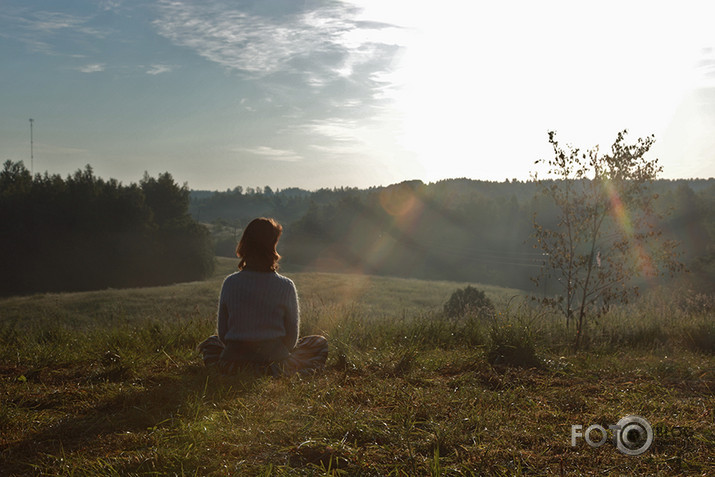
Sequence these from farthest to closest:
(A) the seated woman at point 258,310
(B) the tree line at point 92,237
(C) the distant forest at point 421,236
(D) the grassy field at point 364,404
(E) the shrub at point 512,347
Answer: (C) the distant forest at point 421,236, (B) the tree line at point 92,237, (E) the shrub at point 512,347, (A) the seated woman at point 258,310, (D) the grassy field at point 364,404

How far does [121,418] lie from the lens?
12.1 ft

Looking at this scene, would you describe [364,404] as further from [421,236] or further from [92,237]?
[421,236]

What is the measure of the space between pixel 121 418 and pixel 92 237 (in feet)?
196

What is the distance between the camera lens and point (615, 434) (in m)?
3.16

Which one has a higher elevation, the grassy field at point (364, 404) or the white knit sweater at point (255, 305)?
the white knit sweater at point (255, 305)

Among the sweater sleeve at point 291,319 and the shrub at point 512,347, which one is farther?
the shrub at point 512,347

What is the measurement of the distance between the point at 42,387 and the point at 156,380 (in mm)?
1014

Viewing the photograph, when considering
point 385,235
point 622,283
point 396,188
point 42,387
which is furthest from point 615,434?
point 396,188

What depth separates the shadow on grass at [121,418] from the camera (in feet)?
9.77

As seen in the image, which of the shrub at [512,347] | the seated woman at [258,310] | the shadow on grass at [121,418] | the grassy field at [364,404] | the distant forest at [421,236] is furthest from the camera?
the distant forest at [421,236]

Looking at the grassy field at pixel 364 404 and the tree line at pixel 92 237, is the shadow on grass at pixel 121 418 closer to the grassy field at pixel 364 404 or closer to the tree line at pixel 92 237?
the grassy field at pixel 364 404

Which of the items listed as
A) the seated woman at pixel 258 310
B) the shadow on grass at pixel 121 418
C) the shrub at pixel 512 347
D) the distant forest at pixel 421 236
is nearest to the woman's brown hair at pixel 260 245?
the seated woman at pixel 258 310

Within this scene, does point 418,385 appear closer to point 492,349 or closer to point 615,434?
point 492,349

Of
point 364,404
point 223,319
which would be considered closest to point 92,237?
point 223,319
